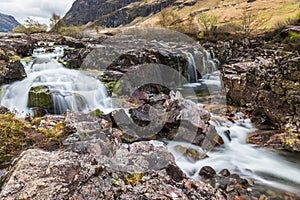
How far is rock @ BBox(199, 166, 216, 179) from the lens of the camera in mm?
5926

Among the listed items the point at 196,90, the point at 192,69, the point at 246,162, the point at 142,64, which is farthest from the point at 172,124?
the point at 192,69

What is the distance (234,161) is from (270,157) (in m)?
1.25

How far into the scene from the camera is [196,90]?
15680 millimetres

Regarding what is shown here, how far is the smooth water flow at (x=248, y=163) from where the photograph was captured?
6133 millimetres

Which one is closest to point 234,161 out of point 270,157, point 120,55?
point 270,157

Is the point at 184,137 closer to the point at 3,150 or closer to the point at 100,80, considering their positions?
the point at 3,150

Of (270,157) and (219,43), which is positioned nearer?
(270,157)

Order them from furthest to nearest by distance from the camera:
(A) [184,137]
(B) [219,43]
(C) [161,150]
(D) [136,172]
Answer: (B) [219,43] → (A) [184,137] → (C) [161,150] → (D) [136,172]

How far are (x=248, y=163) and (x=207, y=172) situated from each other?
6.45 feet

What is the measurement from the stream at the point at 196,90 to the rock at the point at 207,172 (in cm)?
17

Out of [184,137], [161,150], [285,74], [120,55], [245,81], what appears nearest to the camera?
[161,150]

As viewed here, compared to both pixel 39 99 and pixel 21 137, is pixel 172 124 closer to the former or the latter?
pixel 21 137

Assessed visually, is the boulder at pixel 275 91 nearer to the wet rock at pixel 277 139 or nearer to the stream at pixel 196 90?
the wet rock at pixel 277 139

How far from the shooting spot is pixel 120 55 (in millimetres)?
14891
